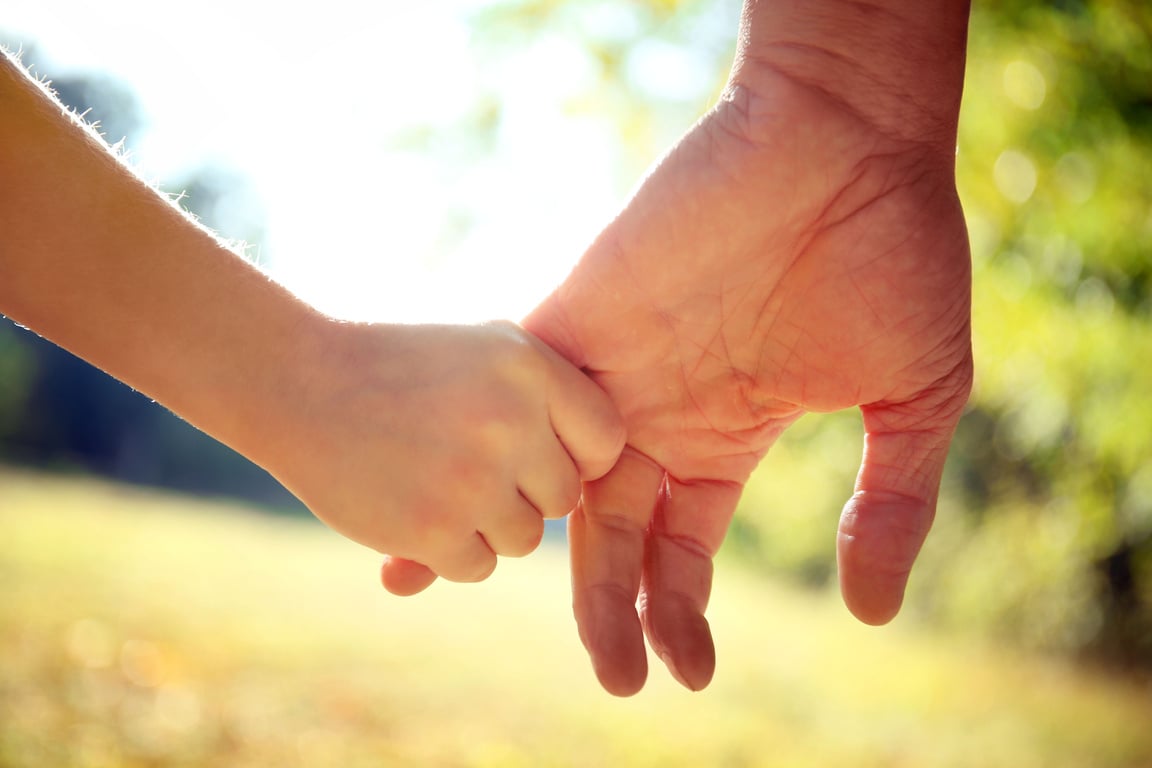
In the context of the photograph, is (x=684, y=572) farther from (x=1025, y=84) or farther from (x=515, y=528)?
(x=1025, y=84)

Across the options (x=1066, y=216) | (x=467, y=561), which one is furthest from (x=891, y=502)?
(x=1066, y=216)

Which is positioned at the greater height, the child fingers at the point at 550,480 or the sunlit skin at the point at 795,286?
the sunlit skin at the point at 795,286

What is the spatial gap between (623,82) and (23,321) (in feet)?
9.62

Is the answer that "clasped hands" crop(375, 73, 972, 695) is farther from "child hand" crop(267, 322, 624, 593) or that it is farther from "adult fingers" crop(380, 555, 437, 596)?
"child hand" crop(267, 322, 624, 593)

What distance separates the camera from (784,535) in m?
11.6

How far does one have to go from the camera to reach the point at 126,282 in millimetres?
1415

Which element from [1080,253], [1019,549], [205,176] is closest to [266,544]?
[1019,549]

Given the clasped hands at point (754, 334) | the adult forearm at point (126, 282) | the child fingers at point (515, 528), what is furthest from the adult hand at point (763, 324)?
the adult forearm at point (126, 282)

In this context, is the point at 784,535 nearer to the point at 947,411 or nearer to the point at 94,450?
the point at 947,411

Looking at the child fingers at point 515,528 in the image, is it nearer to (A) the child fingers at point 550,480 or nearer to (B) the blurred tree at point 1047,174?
(A) the child fingers at point 550,480

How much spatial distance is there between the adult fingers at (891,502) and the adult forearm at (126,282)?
1015 mm

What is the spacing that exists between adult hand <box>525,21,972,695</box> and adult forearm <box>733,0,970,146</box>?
1cm

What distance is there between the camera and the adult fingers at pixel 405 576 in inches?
64.3

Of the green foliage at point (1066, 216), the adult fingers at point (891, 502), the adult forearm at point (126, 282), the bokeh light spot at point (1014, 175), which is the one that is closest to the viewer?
the adult forearm at point (126, 282)
